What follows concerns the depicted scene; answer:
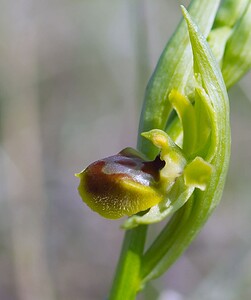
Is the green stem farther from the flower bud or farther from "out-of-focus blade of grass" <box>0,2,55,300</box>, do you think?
"out-of-focus blade of grass" <box>0,2,55,300</box>

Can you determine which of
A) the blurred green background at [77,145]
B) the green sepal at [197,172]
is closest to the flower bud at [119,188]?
the green sepal at [197,172]

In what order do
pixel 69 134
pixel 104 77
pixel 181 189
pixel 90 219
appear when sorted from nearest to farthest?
1. pixel 181 189
2. pixel 90 219
3. pixel 69 134
4. pixel 104 77

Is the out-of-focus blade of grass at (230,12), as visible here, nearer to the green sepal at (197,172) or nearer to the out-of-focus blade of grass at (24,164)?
the green sepal at (197,172)

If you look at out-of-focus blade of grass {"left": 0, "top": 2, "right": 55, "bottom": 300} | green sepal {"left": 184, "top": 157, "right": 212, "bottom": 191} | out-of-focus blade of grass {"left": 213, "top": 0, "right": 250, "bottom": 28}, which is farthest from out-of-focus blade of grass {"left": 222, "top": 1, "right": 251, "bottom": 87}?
out-of-focus blade of grass {"left": 0, "top": 2, "right": 55, "bottom": 300}

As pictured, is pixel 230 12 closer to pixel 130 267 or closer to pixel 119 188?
pixel 119 188

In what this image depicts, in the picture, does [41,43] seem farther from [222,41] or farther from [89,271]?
[222,41]

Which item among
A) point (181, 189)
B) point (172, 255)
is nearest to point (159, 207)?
point (181, 189)

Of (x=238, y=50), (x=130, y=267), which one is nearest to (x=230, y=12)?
(x=238, y=50)
